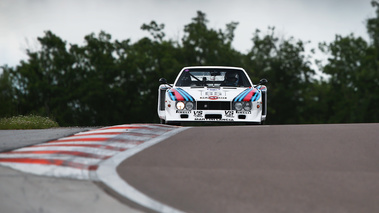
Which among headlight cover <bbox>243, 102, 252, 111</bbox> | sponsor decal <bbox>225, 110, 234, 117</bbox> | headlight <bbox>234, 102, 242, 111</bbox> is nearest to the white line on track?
sponsor decal <bbox>225, 110, 234, 117</bbox>

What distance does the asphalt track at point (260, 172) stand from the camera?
233 inches

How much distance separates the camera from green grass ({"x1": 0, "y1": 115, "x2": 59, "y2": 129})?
47.8 ft

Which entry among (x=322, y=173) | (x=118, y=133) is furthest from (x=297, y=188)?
(x=118, y=133)

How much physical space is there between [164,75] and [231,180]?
55128 mm

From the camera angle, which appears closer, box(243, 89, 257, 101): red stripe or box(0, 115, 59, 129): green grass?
box(243, 89, 257, 101): red stripe

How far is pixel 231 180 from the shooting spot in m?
6.49

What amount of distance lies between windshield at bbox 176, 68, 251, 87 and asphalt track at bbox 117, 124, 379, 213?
166 inches

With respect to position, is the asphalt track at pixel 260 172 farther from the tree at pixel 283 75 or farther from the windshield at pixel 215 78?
the tree at pixel 283 75

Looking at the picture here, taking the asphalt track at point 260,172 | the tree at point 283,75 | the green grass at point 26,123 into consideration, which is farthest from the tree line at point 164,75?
the asphalt track at point 260,172

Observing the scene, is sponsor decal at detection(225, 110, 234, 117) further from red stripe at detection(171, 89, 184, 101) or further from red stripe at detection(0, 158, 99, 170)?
red stripe at detection(0, 158, 99, 170)

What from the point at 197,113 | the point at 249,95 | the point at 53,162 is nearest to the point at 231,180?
the point at 53,162

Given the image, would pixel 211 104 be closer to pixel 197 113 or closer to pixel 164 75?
pixel 197 113

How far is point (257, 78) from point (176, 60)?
8.99m

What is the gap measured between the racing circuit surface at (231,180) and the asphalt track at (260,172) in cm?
1
